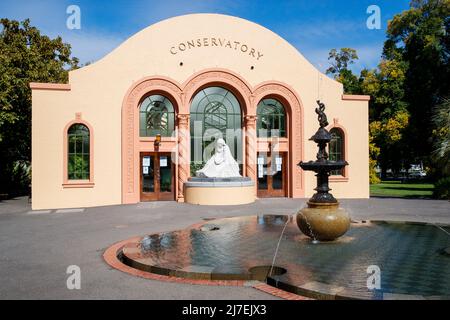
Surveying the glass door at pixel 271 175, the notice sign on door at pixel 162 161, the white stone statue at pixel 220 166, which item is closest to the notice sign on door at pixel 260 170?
the glass door at pixel 271 175

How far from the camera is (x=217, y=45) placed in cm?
1998

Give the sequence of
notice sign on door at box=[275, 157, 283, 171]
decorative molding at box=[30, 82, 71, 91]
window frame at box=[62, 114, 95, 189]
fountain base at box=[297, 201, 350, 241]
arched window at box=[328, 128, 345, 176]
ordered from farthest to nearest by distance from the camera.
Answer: arched window at box=[328, 128, 345, 176] → notice sign on door at box=[275, 157, 283, 171] → window frame at box=[62, 114, 95, 189] → decorative molding at box=[30, 82, 71, 91] → fountain base at box=[297, 201, 350, 241]

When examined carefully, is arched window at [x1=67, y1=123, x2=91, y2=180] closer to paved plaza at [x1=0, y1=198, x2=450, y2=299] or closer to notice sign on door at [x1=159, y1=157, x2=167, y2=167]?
paved plaza at [x1=0, y1=198, x2=450, y2=299]

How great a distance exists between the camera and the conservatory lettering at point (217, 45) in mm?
19484

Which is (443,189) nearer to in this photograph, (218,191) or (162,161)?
(218,191)

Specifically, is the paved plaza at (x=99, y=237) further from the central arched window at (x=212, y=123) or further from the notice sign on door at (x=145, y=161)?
the central arched window at (x=212, y=123)

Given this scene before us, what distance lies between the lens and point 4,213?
52.2 feet

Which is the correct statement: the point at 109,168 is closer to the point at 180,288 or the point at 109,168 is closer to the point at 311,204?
the point at 311,204

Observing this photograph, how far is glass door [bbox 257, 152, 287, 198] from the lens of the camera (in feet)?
69.0

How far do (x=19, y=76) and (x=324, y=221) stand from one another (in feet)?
68.3

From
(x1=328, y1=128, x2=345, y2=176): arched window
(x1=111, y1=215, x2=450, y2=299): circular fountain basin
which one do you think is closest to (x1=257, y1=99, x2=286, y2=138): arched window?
(x1=328, y1=128, x2=345, y2=176): arched window

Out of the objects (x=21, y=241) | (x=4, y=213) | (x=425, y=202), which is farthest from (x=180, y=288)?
(x=425, y=202)

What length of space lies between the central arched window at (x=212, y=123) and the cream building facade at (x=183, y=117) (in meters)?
0.05

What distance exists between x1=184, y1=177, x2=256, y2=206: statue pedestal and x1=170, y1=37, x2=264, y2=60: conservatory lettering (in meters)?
6.49
